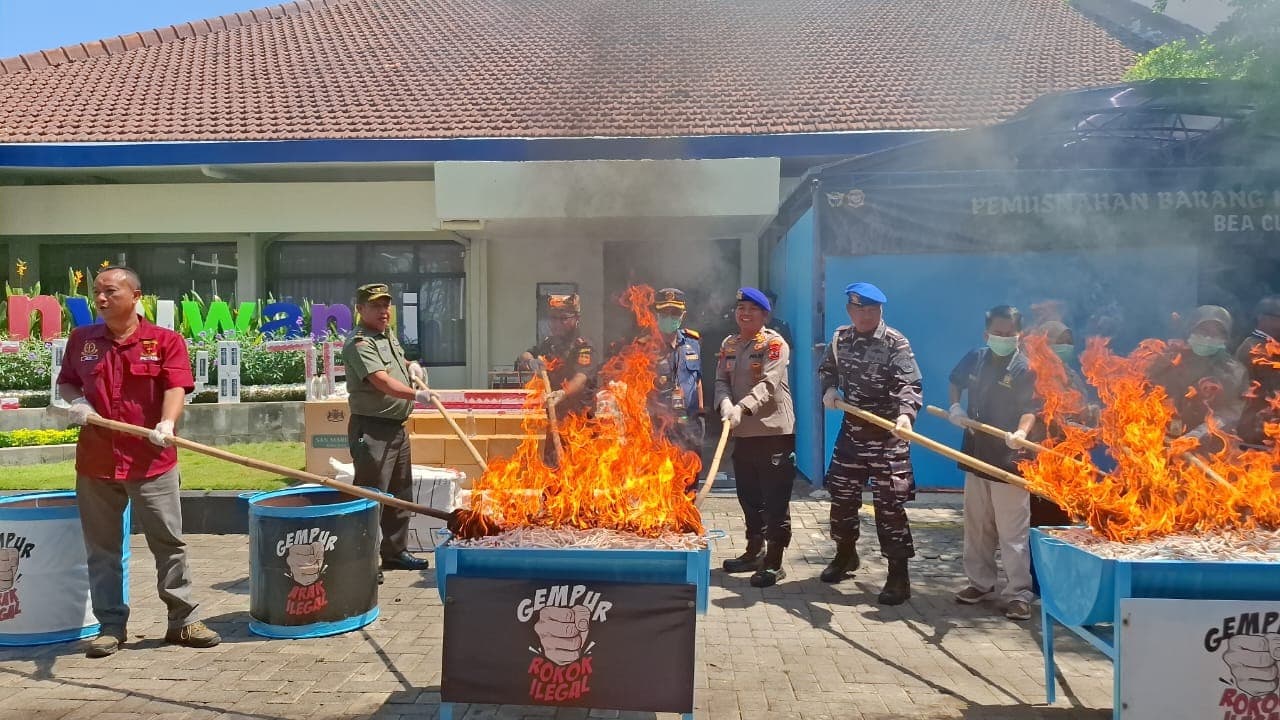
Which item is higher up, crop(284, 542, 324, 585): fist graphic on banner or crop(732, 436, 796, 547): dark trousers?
crop(732, 436, 796, 547): dark trousers

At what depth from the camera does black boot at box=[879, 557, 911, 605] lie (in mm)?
5066

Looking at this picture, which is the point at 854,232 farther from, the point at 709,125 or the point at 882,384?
the point at 709,125

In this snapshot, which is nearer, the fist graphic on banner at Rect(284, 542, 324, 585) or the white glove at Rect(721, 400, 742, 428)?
the fist graphic on banner at Rect(284, 542, 324, 585)

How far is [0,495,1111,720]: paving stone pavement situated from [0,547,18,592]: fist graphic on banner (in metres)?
0.36

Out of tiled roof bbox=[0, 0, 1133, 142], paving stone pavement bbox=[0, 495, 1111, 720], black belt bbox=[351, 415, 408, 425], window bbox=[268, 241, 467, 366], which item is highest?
tiled roof bbox=[0, 0, 1133, 142]

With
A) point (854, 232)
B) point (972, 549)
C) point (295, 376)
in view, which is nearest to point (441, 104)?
point (295, 376)

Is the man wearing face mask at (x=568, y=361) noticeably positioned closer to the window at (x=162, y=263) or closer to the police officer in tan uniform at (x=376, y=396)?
the police officer in tan uniform at (x=376, y=396)

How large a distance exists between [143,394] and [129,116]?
11787 millimetres

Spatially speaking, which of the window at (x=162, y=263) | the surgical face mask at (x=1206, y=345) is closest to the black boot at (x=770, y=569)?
the surgical face mask at (x=1206, y=345)

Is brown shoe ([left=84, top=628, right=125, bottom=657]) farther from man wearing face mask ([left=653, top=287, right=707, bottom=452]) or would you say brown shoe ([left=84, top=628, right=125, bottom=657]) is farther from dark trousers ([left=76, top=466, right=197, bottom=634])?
man wearing face mask ([left=653, top=287, right=707, bottom=452])

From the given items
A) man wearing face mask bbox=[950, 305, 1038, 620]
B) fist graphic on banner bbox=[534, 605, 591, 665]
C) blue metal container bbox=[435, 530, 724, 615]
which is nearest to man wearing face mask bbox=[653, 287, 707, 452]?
man wearing face mask bbox=[950, 305, 1038, 620]

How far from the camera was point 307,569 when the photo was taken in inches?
173

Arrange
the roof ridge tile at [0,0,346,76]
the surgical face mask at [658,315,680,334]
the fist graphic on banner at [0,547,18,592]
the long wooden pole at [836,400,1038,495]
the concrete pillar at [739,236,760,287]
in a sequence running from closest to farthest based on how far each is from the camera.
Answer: the long wooden pole at [836,400,1038,495]
the fist graphic on banner at [0,547,18,592]
the surgical face mask at [658,315,680,334]
the concrete pillar at [739,236,760,287]
the roof ridge tile at [0,0,346,76]

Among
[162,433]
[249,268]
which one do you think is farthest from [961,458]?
[249,268]
